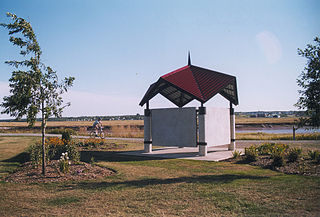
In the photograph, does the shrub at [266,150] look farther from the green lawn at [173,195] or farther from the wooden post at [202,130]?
the green lawn at [173,195]

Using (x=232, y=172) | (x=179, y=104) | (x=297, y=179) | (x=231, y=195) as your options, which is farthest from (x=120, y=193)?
(x=179, y=104)

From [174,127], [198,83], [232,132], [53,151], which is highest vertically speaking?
[198,83]

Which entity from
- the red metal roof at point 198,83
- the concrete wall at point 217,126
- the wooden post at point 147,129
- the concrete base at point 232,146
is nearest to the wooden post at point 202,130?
the concrete wall at point 217,126

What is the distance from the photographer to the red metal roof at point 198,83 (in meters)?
15.8

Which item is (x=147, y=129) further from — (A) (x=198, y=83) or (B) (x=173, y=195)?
(B) (x=173, y=195)

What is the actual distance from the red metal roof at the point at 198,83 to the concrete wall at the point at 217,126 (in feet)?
3.79

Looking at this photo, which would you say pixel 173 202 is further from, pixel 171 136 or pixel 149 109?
pixel 149 109

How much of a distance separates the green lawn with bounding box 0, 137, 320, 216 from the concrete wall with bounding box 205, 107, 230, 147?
5704mm

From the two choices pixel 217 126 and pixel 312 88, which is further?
pixel 217 126

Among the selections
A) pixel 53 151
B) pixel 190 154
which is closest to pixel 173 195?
pixel 53 151

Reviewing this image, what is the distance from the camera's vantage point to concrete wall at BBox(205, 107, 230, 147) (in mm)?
16219

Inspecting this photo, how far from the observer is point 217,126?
17.1 metres

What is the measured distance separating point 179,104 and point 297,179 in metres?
13.5

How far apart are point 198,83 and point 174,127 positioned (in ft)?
10.6
